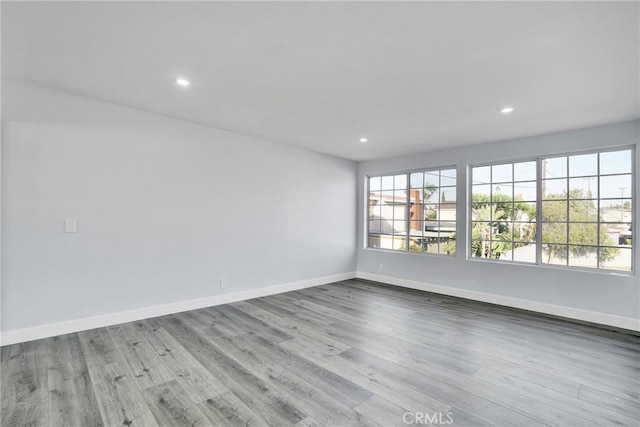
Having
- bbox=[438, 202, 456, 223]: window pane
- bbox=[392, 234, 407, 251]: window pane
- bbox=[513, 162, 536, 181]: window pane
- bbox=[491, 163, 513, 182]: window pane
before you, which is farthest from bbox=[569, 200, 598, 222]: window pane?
bbox=[392, 234, 407, 251]: window pane

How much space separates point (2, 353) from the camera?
8.63 ft

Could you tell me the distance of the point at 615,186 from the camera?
12.3 ft

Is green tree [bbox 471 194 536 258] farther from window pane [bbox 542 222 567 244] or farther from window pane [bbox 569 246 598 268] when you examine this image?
window pane [bbox 569 246 598 268]

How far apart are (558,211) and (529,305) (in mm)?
1399

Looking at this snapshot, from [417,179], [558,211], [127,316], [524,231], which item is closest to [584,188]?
[558,211]

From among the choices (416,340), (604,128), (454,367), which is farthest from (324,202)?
(604,128)

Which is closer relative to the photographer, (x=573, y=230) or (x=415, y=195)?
(x=573, y=230)

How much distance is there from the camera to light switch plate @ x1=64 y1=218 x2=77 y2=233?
309 centimetres

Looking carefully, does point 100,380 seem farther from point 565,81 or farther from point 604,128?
point 604,128

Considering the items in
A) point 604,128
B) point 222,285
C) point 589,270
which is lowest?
point 222,285

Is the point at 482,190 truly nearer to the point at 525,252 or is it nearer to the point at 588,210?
the point at 525,252

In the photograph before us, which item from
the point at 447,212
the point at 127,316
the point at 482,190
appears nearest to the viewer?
the point at 127,316

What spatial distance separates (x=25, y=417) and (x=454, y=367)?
3.13 metres

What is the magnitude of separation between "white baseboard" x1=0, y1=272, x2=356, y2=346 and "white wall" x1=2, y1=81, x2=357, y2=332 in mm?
67
